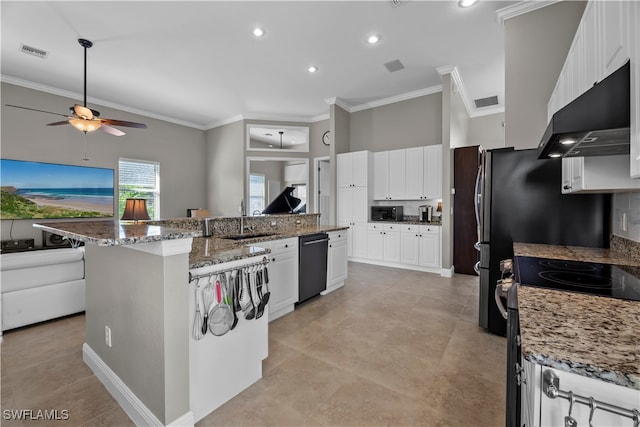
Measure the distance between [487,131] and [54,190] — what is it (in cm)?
850

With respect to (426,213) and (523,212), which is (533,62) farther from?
(426,213)

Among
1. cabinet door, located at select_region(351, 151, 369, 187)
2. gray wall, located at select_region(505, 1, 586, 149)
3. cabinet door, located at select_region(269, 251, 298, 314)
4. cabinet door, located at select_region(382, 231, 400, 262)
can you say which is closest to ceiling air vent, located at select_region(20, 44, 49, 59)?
cabinet door, located at select_region(269, 251, 298, 314)

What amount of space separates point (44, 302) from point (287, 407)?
2.90 m

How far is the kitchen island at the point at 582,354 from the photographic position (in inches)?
22.7

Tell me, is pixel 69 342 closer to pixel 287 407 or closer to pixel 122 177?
pixel 287 407

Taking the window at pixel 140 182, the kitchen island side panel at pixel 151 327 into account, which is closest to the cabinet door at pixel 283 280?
the kitchen island side panel at pixel 151 327

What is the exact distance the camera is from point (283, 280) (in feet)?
9.88

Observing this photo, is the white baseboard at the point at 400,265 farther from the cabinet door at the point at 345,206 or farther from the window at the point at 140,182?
the window at the point at 140,182

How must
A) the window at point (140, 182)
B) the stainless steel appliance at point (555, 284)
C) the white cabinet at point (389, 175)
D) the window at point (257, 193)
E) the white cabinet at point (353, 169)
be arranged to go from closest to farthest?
the stainless steel appliance at point (555, 284)
the white cabinet at point (389, 175)
the white cabinet at point (353, 169)
the window at point (140, 182)
the window at point (257, 193)

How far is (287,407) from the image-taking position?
1689mm

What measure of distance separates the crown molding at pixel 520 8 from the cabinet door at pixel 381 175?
2.66 m

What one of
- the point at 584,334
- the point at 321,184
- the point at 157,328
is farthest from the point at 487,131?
the point at 157,328

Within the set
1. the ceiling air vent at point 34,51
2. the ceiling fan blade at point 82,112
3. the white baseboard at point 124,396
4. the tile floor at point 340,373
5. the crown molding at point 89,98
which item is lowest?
the tile floor at point 340,373

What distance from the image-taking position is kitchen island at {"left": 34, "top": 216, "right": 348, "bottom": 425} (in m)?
1.42
